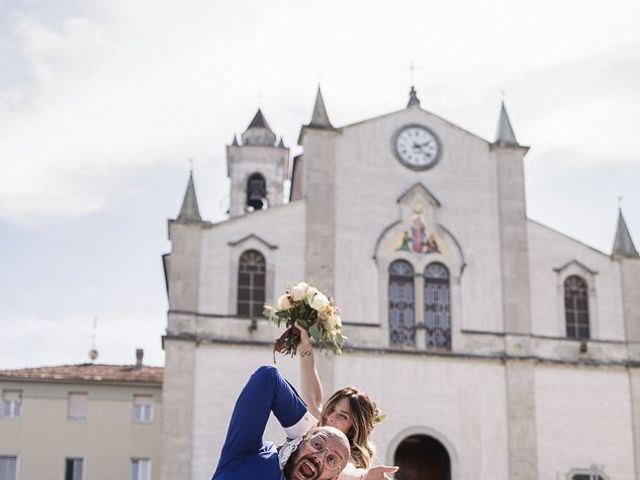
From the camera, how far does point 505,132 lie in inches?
1148

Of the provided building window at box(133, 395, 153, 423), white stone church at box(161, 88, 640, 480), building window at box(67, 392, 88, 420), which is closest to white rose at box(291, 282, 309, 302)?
white stone church at box(161, 88, 640, 480)

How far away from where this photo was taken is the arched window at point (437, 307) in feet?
88.1

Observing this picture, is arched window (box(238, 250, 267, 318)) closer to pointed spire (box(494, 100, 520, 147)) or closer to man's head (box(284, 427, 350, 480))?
pointed spire (box(494, 100, 520, 147))

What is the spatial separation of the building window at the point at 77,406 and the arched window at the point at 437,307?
32.9ft

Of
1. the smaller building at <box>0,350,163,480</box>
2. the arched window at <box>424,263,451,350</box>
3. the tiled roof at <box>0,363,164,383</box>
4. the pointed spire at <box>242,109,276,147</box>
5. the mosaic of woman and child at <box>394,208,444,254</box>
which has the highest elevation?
the pointed spire at <box>242,109,276,147</box>

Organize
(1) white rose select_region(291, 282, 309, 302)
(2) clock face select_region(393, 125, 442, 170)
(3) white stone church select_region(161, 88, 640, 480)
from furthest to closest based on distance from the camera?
(2) clock face select_region(393, 125, 442, 170), (3) white stone church select_region(161, 88, 640, 480), (1) white rose select_region(291, 282, 309, 302)

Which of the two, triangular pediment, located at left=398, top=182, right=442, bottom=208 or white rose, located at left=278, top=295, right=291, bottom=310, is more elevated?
triangular pediment, located at left=398, top=182, right=442, bottom=208

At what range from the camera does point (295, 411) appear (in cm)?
424

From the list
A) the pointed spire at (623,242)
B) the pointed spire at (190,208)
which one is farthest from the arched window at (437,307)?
the pointed spire at (190,208)

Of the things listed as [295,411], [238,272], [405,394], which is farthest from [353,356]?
[295,411]

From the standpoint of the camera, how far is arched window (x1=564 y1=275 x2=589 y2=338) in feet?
91.0

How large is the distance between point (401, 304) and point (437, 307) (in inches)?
36.0

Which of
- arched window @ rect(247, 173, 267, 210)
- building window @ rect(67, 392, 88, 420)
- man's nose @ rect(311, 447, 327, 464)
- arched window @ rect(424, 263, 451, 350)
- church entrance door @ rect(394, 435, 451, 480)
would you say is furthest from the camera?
arched window @ rect(247, 173, 267, 210)

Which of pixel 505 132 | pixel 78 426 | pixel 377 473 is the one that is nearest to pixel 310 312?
pixel 377 473
